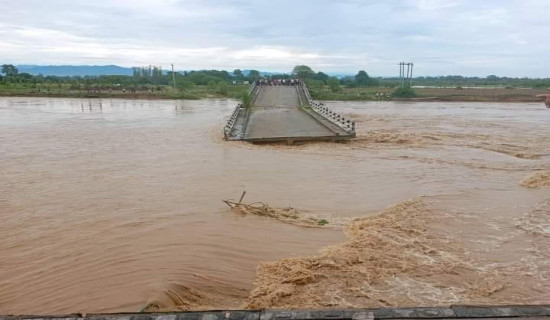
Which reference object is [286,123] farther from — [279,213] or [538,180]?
[279,213]

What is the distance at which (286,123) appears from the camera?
2534 centimetres

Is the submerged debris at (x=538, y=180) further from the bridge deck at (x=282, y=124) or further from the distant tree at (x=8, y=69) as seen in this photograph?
the distant tree at (x=8, y=69)

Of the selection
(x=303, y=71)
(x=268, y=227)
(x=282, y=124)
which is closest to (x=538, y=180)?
(x=268, y=227)

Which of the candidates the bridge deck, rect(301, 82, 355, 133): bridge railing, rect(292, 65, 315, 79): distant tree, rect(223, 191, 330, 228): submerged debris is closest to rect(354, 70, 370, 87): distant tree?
rect(292, 65, 315, 79): distant tree

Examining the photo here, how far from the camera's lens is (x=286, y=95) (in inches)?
1704

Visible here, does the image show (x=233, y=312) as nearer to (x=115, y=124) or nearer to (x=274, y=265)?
(x=274, y=265)

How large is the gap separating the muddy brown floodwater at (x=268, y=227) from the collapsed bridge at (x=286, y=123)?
1.13m

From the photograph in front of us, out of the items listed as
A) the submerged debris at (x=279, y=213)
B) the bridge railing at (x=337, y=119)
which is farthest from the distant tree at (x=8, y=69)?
the submerged debris at (x=279, y=213)

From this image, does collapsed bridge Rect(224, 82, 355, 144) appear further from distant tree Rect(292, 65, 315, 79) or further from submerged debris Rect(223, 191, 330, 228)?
distant tree Rect(292, 65, 315, 79)

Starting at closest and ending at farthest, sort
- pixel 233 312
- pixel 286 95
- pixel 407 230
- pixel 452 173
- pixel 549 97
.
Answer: pixel 233 312 < pixel 549 97 < pixel 407 230 < pixel 452 173 < pixel 286 95

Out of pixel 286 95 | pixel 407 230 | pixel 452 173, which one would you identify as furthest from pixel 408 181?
pixel 286 95

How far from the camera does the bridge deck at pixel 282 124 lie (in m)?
20.4

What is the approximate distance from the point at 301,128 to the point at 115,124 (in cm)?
1137

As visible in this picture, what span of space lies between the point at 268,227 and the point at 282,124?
1570cm
